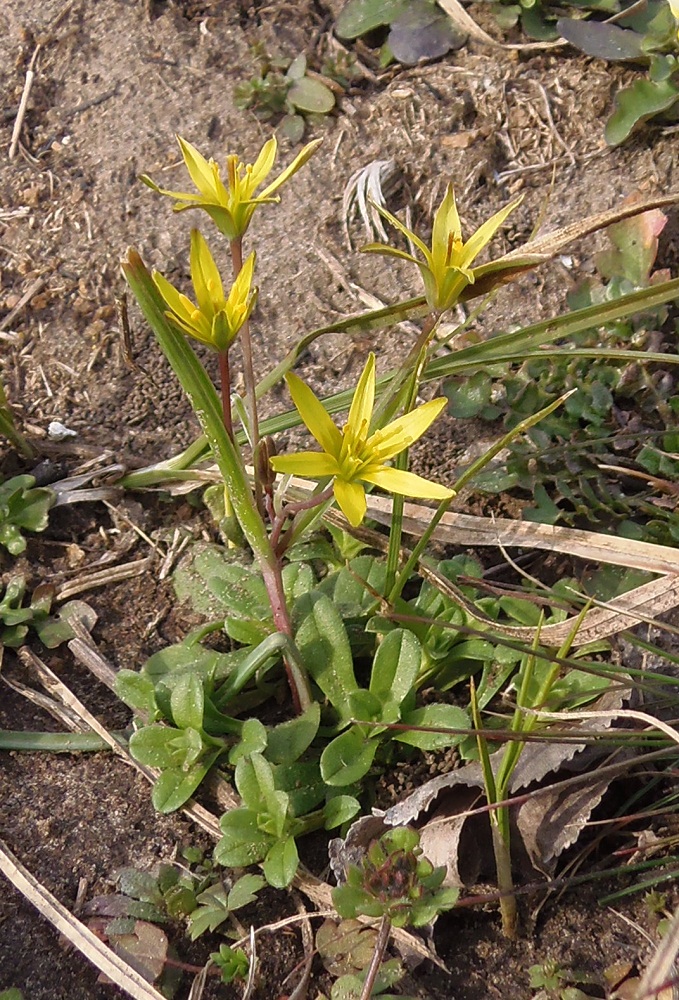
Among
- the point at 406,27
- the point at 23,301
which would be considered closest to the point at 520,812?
the point at 23,301

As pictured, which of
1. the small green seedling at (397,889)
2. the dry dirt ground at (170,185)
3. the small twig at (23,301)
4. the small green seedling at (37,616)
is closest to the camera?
the small green seedling at (397,889)

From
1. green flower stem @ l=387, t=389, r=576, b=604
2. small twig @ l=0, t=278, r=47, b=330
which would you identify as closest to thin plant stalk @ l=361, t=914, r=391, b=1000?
green flower stem @ l=387, t=389, r=576, b=604

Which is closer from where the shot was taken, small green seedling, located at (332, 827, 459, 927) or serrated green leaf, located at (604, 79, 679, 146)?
small green seedling, located at (332, 827, 459, 927)

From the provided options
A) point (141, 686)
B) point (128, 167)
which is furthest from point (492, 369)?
point (128, 167)

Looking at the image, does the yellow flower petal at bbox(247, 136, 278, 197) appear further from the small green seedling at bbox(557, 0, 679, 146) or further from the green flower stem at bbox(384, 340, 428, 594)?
the small green seedling at bbox(557, 0, 679, 146)

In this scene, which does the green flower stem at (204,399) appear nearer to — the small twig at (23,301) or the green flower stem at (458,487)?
the green flower stem at (458,487)

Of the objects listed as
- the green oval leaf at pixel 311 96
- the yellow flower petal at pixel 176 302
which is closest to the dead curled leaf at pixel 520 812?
the yellow flower petal at pixel 176 302

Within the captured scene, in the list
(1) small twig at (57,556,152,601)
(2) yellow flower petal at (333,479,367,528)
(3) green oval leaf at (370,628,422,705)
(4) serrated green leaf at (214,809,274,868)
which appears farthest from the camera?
(1) small twig at (57,556,152,601)
